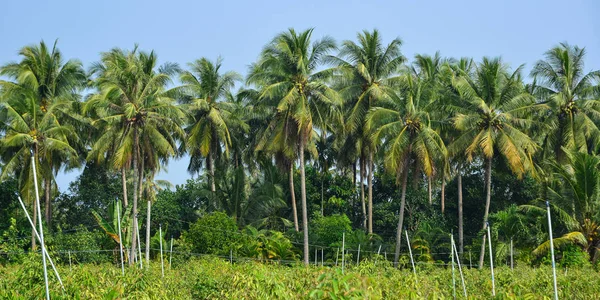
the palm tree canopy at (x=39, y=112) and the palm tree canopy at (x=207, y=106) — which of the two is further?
the palm tree canopy at (x=207, y=106)

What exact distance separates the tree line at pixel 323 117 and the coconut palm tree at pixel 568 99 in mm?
63

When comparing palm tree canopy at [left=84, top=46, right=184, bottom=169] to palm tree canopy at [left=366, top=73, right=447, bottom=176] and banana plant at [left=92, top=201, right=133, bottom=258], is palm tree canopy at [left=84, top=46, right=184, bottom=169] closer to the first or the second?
banana plant at [left=92, top=201, right=133, bottom=258]

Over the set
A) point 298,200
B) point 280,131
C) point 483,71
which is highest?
point 483,71

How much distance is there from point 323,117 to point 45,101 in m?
13.8

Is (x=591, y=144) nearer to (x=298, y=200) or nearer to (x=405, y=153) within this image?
(x=405, y=153)

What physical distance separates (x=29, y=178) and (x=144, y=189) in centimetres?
1072

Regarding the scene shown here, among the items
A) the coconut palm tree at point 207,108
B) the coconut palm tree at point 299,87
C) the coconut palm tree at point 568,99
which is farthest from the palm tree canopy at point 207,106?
the coconut palm tree at point 568,99

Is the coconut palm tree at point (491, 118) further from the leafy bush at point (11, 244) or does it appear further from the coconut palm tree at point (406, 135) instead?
the leafy bush at point (11, 244)

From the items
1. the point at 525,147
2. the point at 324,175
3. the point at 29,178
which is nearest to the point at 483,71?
the point at 525,147

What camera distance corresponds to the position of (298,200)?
129ft

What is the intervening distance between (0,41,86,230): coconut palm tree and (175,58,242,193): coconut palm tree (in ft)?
18.1

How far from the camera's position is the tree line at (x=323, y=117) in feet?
96.8

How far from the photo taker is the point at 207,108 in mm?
35531

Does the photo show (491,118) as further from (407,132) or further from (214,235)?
(214,235)
